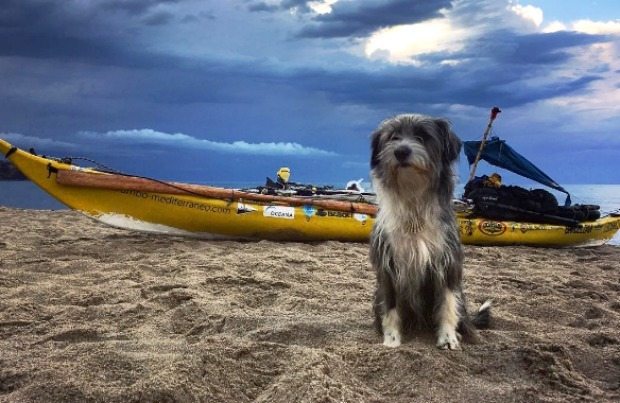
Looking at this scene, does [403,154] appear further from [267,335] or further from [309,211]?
[309,211]

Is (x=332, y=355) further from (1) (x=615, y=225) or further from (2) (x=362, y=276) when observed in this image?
(1) (x=615, y=225)

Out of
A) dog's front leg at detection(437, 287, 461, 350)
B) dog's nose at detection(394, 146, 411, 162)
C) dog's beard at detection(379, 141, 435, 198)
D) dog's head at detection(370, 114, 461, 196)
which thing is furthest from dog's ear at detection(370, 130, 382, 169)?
dog's front leg at detection(437, 287, 461, 350)

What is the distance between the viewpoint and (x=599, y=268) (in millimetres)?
6305

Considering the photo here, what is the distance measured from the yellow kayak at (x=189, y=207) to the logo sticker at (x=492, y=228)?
1.71 metres

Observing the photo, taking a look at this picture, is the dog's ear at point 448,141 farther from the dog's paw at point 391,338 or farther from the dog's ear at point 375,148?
the dog's paw at point 391,338

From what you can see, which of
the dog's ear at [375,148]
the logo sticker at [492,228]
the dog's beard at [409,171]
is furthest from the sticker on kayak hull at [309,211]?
the dog's beard at [409,171]

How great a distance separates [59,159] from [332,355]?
5734mm

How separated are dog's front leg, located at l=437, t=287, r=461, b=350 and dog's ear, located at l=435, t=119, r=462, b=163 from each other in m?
0.72

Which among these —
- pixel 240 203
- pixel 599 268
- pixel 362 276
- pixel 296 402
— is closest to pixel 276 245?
pixel 240 203

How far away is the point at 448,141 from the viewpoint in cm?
298

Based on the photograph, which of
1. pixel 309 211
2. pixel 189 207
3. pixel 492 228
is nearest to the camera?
pixel 189 207

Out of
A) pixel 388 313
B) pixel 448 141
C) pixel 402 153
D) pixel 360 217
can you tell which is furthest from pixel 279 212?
pixel 402 153

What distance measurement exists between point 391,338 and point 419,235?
0.57 meters

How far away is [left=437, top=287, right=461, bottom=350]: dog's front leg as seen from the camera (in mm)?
2883
